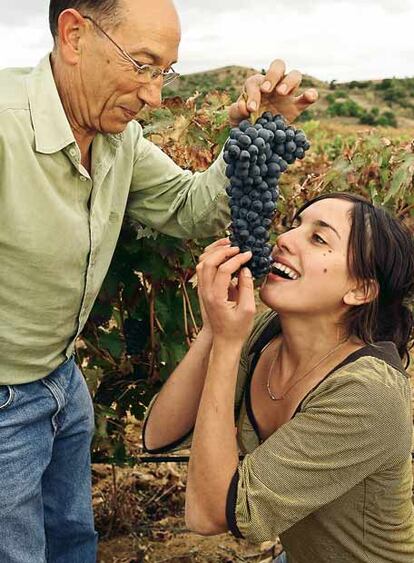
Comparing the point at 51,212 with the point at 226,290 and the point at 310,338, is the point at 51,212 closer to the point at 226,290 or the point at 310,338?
the point at 226,290

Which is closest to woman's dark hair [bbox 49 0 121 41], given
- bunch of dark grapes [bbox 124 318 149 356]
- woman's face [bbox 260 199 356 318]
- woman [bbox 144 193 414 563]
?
woman [bbox 144 193 414 563]

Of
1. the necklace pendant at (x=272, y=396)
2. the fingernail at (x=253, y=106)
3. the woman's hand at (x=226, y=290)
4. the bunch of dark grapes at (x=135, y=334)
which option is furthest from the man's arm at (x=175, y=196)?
the bunch of dark grapes at (x=135, y=334)

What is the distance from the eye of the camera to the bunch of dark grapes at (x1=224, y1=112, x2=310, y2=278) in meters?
2.00

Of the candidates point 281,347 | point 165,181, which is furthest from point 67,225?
point 281,347

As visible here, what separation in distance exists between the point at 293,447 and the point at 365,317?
0.51 metres

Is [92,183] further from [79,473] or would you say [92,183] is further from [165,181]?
[79,473]

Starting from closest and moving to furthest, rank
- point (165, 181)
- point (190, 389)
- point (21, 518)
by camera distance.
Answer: point (21, 518), point (190, 389), point (165, 181)

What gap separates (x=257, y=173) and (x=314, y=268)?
1.20 ft

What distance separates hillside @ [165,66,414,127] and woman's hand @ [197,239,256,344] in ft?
109

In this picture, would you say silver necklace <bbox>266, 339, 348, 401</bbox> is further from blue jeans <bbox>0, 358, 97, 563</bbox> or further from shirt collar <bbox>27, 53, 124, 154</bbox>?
shirt collar <bbox>27, 53, 124, 154</bbox>

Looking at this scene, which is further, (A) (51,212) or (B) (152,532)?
(B) (152,532)

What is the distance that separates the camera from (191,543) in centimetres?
374

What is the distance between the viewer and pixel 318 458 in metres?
2.05

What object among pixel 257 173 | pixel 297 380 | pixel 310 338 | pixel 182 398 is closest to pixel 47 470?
pixel 182 398
